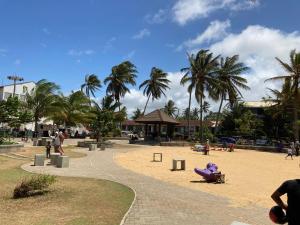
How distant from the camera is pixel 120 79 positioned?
64188 mm

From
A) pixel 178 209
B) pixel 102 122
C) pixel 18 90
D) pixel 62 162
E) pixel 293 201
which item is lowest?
pixel 178 209

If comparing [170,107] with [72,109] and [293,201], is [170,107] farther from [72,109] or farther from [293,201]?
[293,201]

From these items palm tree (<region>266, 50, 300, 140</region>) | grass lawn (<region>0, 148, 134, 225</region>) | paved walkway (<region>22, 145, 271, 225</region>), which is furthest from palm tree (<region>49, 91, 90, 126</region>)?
paved walkway (<region>22, 145, 271, 225</region>)

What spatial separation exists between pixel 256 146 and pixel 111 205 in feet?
110

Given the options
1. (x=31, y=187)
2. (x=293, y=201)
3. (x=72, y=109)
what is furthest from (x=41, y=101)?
(x=293, y=201)

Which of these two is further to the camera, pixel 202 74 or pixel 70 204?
pixel 202 74

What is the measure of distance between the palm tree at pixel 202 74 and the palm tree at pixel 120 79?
55.2ft

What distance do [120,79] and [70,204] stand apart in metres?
54.8

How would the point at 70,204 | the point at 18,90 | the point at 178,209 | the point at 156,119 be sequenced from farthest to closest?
the point at 18,90 < the point at 156,119 < the point at 70,204 < the point at 178,209

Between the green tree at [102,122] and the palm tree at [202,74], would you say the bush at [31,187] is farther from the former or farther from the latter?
the palm tree at [202,74]

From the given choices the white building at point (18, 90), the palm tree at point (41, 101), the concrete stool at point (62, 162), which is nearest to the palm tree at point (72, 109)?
the palm tree at point (41, 101)

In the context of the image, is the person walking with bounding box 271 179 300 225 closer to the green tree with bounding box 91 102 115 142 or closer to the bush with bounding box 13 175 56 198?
the bush with bounding box 13 175 56 198

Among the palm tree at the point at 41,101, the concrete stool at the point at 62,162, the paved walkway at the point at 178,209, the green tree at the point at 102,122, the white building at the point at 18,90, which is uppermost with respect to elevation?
the white building at the point at 18,90

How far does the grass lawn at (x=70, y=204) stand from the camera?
27.8 feet
